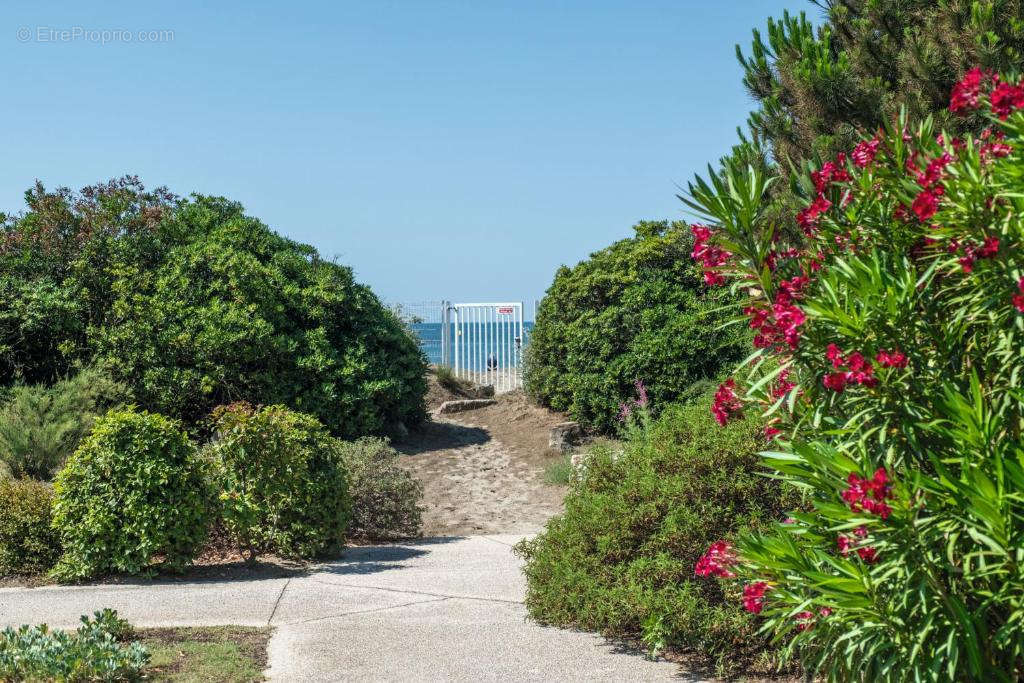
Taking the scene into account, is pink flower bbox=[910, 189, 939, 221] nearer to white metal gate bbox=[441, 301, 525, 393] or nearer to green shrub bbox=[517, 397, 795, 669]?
green shrub bbox=[517, 397, 795, 669]

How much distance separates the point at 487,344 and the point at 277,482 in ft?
60.8

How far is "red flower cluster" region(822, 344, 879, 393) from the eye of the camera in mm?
3428

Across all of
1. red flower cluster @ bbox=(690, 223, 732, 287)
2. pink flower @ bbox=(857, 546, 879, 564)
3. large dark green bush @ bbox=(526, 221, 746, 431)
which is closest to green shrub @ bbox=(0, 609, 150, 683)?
red flower cluster @ bbox=(690, 223, 732, 287)

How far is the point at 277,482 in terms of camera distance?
850cm

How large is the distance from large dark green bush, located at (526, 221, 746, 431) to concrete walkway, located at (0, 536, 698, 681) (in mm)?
6076

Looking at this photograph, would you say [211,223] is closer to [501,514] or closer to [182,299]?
[182,299]

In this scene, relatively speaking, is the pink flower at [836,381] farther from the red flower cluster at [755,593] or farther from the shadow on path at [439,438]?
the shadow on path at [439,438]

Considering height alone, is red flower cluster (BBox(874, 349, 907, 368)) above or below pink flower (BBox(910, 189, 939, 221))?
below

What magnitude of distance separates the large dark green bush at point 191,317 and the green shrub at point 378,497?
14.4 ft

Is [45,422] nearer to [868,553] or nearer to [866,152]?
[866,152]

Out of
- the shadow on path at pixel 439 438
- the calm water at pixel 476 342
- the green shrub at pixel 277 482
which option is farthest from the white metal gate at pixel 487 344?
the green shrub at pixel 277 482

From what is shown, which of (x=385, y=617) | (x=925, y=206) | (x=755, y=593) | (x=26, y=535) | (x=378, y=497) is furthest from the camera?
(x=378, y=497)

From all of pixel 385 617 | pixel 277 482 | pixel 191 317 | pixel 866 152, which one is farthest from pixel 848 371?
pixel 191 317

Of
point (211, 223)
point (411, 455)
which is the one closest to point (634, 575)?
point (411, 455)
